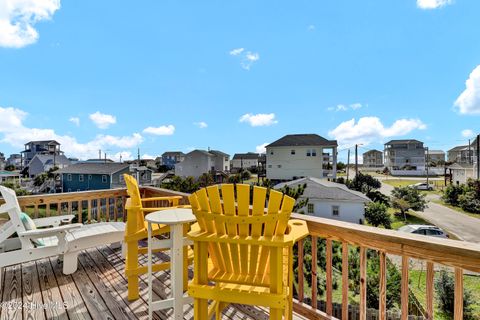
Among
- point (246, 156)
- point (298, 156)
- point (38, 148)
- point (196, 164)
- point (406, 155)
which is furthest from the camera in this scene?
point (246, 156)

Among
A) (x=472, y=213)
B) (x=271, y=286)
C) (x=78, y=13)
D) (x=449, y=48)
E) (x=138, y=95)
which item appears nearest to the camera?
(x=271, y=286)

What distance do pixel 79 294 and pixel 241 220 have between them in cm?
202

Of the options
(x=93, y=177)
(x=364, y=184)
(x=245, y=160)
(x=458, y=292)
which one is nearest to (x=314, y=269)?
(x=458, y=292)

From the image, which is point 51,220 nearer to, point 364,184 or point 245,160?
point 364,184

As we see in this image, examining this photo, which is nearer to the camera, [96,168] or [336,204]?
[336,204]

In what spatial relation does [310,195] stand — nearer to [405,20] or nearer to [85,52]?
[405,20]

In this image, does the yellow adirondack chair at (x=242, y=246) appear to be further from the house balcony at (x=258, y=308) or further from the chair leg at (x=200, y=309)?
the house balcony at (x=258, y=308)

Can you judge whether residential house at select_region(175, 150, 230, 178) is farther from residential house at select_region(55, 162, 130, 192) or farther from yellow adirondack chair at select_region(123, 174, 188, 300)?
yellow adirondack chair at select_region(123, 174, 188, 300)

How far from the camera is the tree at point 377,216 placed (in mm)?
12617

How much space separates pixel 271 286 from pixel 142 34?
Answer: 797 cm

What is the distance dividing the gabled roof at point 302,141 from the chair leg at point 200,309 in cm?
2126

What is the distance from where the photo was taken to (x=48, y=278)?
2.55m

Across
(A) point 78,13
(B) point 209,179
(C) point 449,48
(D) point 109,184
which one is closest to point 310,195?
(B) point 209,179

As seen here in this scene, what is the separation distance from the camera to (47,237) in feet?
8.63
